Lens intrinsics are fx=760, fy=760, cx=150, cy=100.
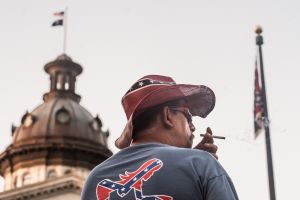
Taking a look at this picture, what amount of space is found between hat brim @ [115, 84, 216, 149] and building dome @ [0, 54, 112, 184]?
58.7 metres

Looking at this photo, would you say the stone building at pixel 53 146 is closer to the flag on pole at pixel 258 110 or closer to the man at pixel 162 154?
the flag on pole at pixel 258 110

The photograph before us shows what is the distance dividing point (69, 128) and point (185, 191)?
6100cm

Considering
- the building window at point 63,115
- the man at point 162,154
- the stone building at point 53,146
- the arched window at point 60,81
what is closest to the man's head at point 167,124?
the man at point 162,154

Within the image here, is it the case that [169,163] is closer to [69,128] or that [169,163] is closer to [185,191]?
[185,191]

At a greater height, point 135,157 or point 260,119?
point 260,119

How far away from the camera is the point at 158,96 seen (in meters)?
3.59

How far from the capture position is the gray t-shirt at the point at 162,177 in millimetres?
3186

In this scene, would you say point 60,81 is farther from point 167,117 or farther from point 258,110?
point 167,117

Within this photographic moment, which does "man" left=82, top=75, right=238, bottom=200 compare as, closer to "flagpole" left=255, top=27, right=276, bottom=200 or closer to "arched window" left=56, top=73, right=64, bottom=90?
"flagpole" left=255, top=27, right=276, bottom=200

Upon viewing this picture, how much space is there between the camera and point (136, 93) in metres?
3.73

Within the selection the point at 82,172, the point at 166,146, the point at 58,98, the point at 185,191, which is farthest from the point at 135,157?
the point at 58,98

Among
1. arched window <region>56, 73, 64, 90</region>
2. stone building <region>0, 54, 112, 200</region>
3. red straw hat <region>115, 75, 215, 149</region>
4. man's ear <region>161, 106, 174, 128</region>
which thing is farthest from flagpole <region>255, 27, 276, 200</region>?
arched window <region>56, 73, 64, 90</region>

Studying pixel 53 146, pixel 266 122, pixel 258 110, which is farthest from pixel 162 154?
pixel 53 146

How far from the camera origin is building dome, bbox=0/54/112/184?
62.4 m
